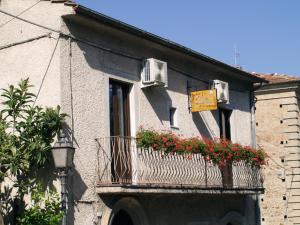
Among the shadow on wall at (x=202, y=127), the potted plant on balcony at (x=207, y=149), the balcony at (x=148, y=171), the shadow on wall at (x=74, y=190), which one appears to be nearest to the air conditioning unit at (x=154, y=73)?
the potted plant on balcony at (x=207, y=149)

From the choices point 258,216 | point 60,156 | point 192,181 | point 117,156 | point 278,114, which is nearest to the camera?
point 60,156

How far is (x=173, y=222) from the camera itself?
15.9 m

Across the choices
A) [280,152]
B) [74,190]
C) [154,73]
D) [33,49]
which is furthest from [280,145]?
[33,49]

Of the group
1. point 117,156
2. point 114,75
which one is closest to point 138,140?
point 117,156

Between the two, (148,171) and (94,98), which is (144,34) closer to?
(94,98)

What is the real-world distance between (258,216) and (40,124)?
404 inches

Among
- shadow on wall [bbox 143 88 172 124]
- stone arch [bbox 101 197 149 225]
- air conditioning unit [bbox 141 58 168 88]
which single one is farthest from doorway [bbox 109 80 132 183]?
shadow on wall [bbox 143 88 172 124]

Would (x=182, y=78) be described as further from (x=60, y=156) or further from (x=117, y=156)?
(x=60, y=156)

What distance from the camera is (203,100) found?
16.7 m

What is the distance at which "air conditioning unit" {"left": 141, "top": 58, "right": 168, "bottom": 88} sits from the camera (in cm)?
1503

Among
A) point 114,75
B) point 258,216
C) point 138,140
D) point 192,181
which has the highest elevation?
point 114,75

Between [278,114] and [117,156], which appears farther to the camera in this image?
[278,114]

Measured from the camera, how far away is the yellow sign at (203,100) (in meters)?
16.4

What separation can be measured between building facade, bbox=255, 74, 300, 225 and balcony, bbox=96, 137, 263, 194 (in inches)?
376
